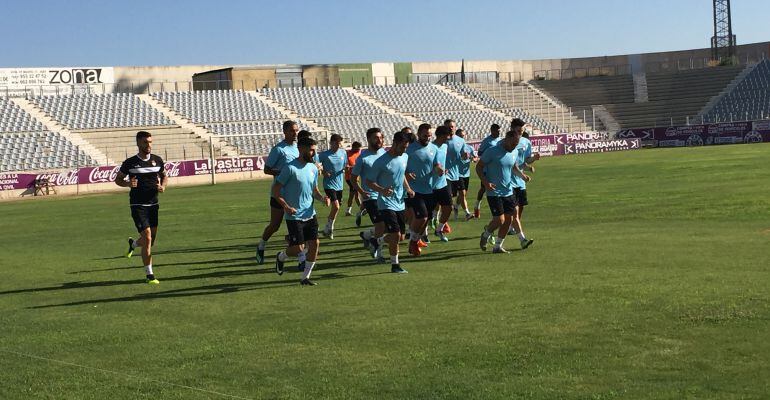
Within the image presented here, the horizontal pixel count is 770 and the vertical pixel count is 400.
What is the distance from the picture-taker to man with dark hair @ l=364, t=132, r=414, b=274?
14883 millimetres

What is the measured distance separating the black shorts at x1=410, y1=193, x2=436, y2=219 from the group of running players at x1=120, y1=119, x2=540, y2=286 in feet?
0.05

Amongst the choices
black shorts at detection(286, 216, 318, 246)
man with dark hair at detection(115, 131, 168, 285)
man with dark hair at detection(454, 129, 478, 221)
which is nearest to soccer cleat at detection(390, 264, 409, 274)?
black shorts at detection(286, 216, 318, 246)

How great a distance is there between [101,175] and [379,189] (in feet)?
123

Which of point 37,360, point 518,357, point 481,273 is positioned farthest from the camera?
point 481,273

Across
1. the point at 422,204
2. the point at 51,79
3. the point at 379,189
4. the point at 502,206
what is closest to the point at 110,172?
the point at 51,79

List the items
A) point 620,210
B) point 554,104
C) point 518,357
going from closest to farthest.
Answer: point 518,357
point 620,210
point 554,104

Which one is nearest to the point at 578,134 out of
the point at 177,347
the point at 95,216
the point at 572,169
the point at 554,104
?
the point at 554,104

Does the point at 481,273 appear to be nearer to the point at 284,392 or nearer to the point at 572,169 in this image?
the point at 284,392

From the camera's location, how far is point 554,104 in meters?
83.3

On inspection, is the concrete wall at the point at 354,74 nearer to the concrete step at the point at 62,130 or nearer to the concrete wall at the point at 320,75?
the concrete wall at the point at 320,75

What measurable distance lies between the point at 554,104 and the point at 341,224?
2426 inches

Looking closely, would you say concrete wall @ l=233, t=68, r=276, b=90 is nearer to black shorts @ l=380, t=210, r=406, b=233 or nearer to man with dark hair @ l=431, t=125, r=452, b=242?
man with dark hair @ l=431, t=125, r=452, b=242

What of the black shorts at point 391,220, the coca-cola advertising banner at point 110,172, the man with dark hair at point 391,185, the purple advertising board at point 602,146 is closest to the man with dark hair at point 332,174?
the man with dark hair at point 391,185

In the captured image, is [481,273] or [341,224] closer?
[481,273]
